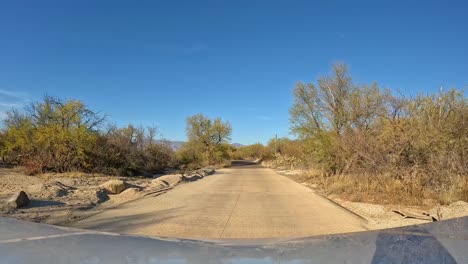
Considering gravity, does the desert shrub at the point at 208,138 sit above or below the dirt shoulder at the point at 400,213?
above

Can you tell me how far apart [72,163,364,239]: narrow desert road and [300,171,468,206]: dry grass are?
4.73 ft

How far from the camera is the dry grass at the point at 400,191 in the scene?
1203 centimetres

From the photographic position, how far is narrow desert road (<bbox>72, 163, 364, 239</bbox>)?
8.92 meters

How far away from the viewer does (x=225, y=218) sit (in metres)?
10.7

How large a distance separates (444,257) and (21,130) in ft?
91.8

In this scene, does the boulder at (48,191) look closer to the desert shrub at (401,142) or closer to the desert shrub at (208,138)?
the desert shrub at (401,142)

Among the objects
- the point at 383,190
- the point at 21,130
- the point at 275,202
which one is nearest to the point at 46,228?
the point at 275,202

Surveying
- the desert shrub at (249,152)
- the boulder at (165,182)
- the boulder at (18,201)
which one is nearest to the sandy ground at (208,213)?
the boulder at (18,201)

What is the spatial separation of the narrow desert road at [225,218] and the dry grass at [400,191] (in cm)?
144

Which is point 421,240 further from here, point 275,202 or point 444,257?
point 275,202

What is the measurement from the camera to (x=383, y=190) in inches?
540

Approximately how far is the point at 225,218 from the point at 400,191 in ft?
20.2

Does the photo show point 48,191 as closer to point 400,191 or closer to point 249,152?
point 400,191

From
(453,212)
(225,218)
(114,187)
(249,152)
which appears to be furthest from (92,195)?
(249,152)
